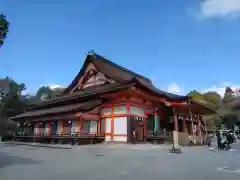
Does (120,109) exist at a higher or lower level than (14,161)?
higher

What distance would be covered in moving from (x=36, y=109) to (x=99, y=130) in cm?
1287

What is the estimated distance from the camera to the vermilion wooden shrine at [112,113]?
2261 cm

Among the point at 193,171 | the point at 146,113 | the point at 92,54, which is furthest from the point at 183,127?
the point at 193,171

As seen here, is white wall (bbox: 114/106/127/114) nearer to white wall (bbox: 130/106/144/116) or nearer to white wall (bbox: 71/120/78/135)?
white wall (bbox: 130/106/144/116)

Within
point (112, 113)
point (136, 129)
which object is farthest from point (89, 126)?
point (136, 129)

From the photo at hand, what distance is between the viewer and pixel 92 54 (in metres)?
29.8

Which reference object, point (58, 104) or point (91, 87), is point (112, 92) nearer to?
point (91, 87)

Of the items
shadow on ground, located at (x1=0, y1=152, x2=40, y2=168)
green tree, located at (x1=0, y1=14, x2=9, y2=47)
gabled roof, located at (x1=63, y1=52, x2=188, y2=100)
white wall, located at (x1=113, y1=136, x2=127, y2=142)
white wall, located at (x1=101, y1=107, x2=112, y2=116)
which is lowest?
shadow on ground, located at (x1=0, y1=152, x2=40, y2=168)

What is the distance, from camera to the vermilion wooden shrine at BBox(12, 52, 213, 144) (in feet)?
74.2

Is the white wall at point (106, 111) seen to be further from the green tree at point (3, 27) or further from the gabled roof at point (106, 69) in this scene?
the green tree at point (3, 27)

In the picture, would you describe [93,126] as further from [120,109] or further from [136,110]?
[136,110]

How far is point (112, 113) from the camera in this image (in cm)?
2352

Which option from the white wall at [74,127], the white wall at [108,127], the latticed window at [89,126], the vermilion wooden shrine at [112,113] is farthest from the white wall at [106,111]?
the white wall at [74,127]

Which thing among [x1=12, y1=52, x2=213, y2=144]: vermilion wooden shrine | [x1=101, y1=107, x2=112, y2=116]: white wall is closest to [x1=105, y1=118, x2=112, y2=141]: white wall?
[x1=12, y1=52, x2=213, y2=144]: vermilion wooden shrine
